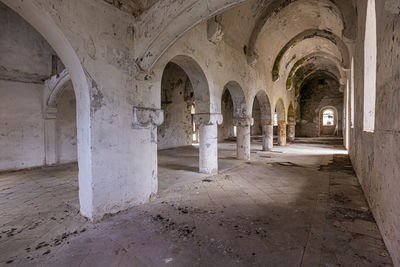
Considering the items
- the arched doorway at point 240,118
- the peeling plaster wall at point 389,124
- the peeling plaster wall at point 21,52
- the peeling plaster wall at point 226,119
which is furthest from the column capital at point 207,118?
the peeling plaster wall at point 226,119

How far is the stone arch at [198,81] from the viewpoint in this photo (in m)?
5.18

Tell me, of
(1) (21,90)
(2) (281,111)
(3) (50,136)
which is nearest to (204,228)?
(3) (50,136)

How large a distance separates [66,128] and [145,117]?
20.7 ft

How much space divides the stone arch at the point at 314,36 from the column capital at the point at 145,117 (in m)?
8.16

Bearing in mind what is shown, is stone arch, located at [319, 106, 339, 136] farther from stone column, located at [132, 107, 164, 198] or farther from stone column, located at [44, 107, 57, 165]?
stone column, located at [44, 107, 57, 165]

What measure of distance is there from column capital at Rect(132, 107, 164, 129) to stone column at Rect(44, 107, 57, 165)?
5846mm

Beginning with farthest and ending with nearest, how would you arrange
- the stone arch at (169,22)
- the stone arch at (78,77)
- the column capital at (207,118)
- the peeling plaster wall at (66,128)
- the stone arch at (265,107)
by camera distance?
the stone arch at (265,107)
the peeling plaster wall at (66,128)
the column capital at (207,118)
the stone arch at (169,22)
the stone arch at (78,77)

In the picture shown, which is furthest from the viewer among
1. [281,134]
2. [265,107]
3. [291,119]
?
[291,119]

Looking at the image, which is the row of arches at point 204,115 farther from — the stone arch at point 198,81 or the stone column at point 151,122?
the stone column at point 151,122

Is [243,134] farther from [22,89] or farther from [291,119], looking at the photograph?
[291,119]

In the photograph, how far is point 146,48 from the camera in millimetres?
3463

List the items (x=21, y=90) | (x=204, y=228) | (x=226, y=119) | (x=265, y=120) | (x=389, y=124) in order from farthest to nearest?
1. (x=226, y=119)
2. (x=265, y=120)
3. (x=21, y=90)
4. (x=204, y=228)
5. (x=389, y=124)

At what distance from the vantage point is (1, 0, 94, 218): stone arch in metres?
2.65

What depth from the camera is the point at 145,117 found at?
366 centimetres
